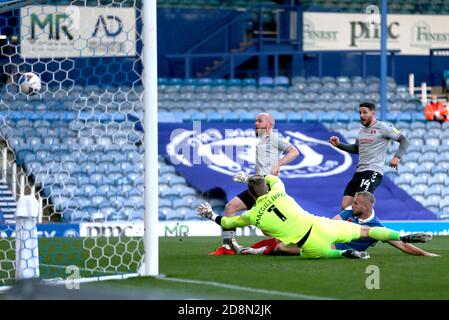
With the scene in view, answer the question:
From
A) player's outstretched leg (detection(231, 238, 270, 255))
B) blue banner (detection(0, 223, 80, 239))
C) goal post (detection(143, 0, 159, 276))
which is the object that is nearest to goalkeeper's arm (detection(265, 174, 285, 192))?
player's outstretched leg (detection(231, 238, 270, 255))

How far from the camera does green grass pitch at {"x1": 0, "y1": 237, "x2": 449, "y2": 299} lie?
8.38 m

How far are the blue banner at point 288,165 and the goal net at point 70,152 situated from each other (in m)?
1.75

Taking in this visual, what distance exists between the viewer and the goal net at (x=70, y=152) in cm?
1205

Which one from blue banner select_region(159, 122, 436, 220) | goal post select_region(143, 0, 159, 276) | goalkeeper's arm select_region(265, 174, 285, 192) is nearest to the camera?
goal post select_region(143, 0, 159, 276)

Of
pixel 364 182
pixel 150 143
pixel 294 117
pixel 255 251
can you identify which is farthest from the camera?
pixel 294 117

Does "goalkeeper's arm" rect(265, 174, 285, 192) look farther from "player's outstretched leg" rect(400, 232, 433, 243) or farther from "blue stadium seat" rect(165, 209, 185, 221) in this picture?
"blue stadium seat" rect(165, 209, 185, 221)

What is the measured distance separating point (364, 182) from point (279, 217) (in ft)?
7.98

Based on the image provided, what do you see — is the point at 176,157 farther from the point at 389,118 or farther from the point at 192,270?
the point at 192,270

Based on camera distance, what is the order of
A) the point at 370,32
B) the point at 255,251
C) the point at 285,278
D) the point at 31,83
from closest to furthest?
the point at 285,278 < the point at 31,83 < the point at 255,251 < the point at 370,32

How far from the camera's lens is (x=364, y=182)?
13.1m

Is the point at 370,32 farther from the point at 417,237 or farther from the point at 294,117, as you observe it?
the point at 417,237

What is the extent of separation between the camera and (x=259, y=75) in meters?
31.7

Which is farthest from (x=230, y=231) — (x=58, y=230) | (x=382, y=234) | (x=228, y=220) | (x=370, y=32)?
(x=370, y=32)

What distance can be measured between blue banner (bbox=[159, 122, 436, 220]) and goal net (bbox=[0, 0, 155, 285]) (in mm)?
1755
